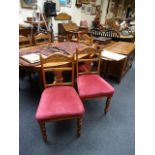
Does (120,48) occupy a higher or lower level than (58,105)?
higher

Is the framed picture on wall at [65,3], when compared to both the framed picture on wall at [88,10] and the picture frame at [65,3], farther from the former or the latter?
the framed picture on wall at [88,10]

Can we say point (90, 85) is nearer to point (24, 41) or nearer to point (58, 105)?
point (58, 105)

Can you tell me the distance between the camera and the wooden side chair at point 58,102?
54.6 inches

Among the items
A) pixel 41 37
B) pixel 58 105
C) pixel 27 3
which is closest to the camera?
pixel 58 105

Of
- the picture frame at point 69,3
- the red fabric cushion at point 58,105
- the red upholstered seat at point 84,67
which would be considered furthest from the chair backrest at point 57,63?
the picture frame at point 69,3

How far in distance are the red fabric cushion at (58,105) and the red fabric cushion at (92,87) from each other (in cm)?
16

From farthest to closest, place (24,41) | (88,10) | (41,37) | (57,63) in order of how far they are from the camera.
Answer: (88,10)
(41,37)
(24,41)
(57,63)

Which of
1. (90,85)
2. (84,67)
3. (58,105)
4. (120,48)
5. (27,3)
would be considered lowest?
(58,105)

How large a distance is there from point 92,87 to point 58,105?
0.53 m

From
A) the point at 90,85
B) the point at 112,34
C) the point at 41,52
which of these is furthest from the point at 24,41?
the point at 112,34

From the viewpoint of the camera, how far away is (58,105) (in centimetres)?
146
